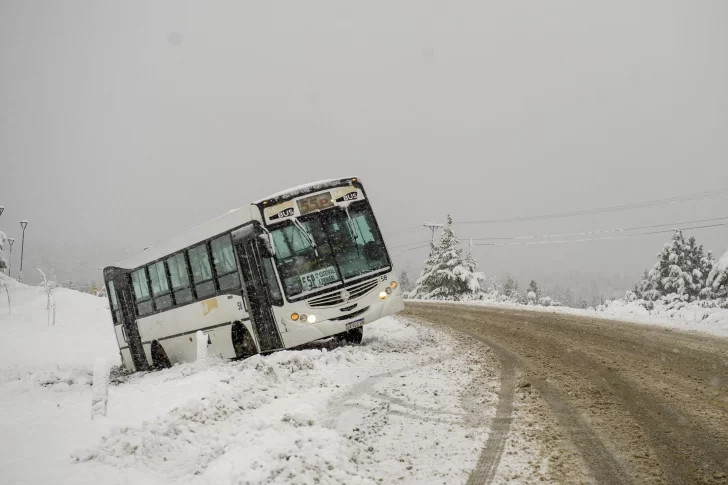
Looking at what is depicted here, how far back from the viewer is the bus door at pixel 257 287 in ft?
31.4

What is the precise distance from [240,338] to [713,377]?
889 cm

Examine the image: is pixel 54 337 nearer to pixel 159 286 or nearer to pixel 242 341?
pixel 159 286

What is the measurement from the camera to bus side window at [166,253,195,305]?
469 inches

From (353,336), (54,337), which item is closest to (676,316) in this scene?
(353,336)

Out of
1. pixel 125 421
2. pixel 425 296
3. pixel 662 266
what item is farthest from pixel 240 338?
pixel 662 266

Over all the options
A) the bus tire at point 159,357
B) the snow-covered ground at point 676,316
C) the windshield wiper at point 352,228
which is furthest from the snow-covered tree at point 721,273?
the bus tire at point 159,357

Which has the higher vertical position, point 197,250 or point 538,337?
point 197,250

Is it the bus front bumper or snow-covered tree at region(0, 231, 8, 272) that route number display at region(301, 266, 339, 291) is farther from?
snow-covered tree at region(0, 231, 8, 272)

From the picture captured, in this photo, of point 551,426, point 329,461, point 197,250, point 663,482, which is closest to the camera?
point 663,482

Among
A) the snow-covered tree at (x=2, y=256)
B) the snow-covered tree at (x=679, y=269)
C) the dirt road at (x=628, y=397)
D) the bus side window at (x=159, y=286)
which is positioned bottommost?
the snow-covered tree at (x=679, y=269)

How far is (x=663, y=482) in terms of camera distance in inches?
130

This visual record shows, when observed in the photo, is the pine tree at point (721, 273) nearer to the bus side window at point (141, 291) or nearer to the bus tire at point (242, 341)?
the bus tire at point (242, 341)

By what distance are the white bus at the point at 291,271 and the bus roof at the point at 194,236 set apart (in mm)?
26

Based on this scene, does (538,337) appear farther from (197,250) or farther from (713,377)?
(197,250)
